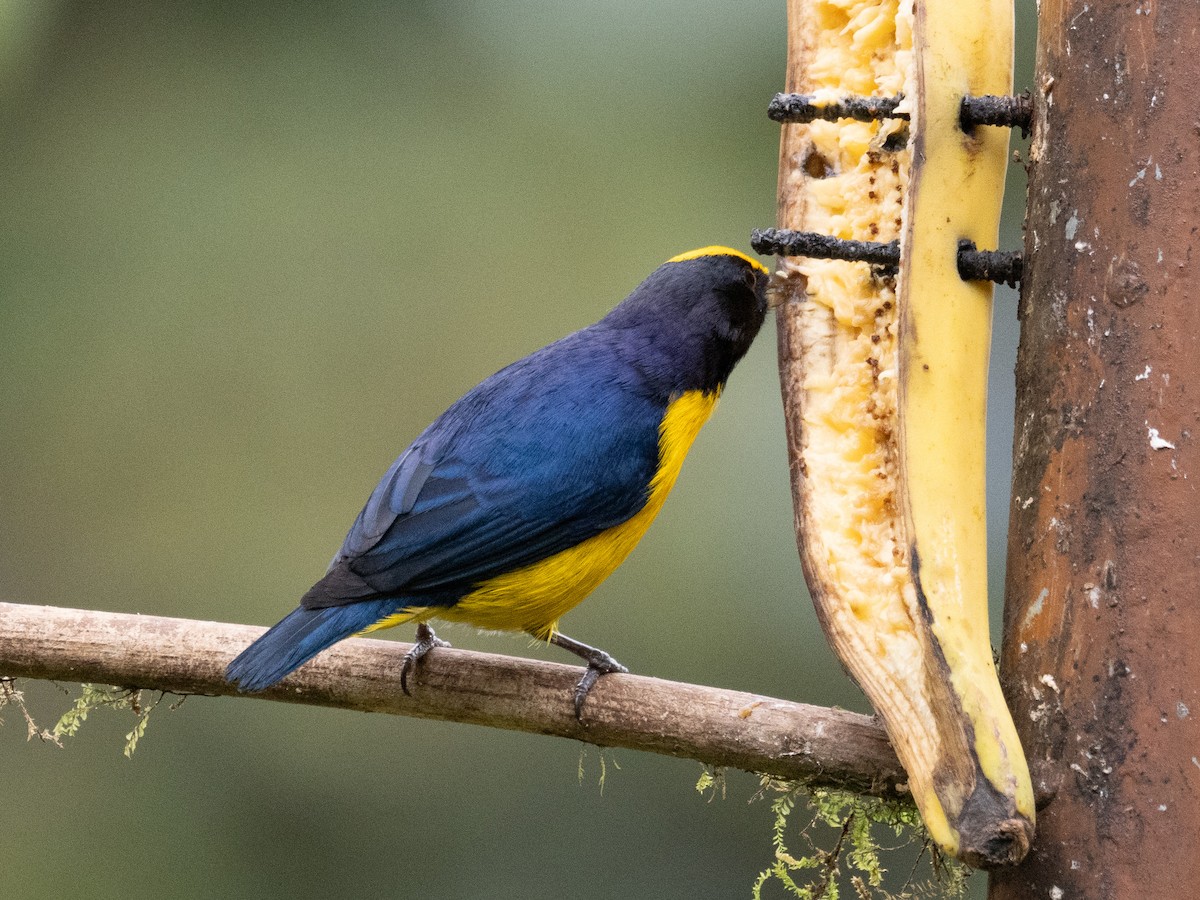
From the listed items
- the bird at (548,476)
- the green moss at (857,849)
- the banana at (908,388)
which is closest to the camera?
the banana at (908,388)

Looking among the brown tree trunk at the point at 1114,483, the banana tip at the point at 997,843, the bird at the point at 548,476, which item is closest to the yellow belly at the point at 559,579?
the bird at the point at 548,476

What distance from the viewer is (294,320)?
14.3 ft

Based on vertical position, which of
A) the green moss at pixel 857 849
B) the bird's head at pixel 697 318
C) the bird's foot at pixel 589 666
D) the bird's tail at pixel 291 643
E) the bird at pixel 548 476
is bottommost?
the green moss at pixel 857 849

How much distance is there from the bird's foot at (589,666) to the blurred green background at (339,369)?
897 millimetres

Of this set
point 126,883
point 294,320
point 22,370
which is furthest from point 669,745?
point 22,370

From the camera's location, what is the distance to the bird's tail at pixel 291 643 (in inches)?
89.0

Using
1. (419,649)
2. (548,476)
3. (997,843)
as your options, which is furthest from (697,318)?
(997,843)

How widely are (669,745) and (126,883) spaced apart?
2.04m

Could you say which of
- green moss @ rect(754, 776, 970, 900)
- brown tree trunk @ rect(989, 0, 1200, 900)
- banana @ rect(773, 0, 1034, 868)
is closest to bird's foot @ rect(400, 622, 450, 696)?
green moss @ rect(754, 776, 970, 900)

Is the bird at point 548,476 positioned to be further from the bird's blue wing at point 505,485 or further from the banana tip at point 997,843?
the banana tip at point 997,843

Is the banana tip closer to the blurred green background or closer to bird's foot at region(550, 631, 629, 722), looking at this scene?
bird's foot at region(550, 631, 629, 722)

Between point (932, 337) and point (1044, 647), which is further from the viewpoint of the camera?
point (932, 337)

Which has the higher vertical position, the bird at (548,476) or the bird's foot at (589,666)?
the bird at (548,476)

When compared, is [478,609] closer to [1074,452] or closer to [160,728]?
[1074,452]
